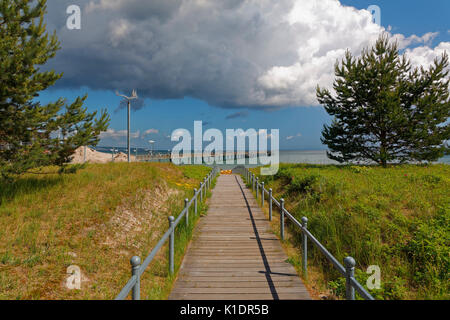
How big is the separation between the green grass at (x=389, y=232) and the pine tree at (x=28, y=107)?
8.75 metres

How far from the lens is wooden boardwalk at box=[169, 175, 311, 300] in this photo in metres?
4.45

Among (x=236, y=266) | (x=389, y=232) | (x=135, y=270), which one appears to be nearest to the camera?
(x=135, y=270)

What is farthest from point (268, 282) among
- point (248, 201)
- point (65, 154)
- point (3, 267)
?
point (65, 154)

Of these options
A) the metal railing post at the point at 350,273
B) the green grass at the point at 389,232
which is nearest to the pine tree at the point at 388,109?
the green grass at the point at 389,232

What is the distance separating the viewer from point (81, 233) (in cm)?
733

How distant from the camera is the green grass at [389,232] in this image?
14.6 ft

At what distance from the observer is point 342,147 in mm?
19484

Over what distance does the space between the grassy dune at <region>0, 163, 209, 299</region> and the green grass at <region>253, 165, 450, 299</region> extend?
153 inches

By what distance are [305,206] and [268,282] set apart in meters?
4.96

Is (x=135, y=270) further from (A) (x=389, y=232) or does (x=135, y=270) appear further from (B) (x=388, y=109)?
(B) (x=388, y=109)

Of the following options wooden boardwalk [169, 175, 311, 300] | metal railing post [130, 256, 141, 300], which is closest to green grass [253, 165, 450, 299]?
wooden boardwalk [169, 175, 311, 300]

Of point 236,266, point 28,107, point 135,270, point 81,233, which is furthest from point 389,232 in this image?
point 28,107

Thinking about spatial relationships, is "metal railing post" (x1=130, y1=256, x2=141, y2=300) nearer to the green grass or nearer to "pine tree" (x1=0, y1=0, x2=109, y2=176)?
the green grass

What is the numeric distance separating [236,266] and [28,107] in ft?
29.2
